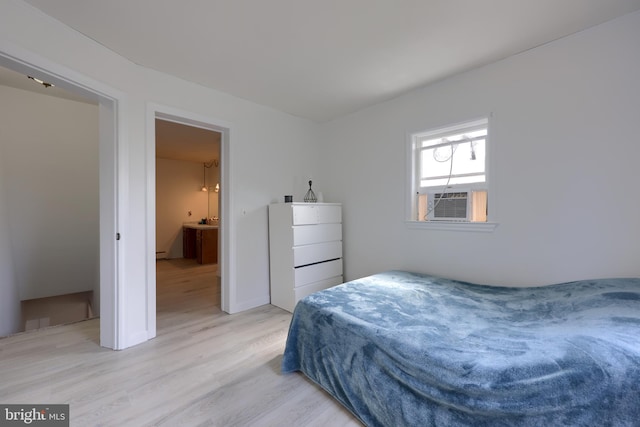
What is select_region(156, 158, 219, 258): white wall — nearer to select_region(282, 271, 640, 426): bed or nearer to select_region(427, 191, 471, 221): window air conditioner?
select_region(282, 271, 640, 426): bed

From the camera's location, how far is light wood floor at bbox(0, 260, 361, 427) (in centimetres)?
141

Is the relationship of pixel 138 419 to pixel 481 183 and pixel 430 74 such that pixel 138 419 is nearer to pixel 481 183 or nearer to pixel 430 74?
pixel 481 183

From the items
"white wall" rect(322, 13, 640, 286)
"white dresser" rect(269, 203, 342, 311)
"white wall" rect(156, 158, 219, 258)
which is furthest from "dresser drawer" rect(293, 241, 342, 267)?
"white wall" rect(156, 158, 219, 258)

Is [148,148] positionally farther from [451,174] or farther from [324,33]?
[451,174]

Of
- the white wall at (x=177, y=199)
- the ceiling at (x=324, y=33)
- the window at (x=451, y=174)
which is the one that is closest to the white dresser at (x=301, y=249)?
the window at (x=451, y=174)

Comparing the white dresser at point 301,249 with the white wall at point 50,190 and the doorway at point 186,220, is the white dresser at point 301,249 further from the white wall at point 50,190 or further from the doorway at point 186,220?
the white wall at point 50,190

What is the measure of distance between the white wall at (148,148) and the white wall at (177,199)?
12.7 feet

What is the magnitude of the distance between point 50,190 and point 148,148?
7.15 ft

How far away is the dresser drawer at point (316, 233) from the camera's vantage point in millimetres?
2882

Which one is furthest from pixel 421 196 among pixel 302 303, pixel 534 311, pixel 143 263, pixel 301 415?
pixel 143 263

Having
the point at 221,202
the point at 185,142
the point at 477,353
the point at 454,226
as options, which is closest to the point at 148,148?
the point at 221,202

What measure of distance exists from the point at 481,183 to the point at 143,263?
3.18 m

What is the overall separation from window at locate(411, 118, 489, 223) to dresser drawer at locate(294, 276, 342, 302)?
4.30 ft

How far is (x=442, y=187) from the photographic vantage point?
2.59 metres
